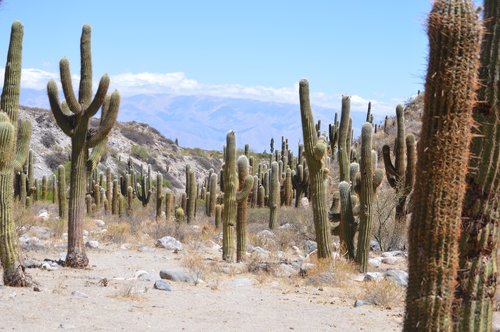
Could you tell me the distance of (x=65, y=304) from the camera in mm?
9859

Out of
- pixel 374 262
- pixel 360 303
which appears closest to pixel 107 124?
pixel 360 303

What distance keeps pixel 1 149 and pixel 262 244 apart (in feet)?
33.2

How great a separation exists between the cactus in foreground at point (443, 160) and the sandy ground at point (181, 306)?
13.0ft

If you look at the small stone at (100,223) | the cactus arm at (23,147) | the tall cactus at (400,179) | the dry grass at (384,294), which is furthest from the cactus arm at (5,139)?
the small stone at (100,223)

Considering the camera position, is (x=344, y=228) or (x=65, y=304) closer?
(x=65, y=304)

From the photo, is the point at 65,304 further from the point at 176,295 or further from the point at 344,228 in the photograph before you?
the point at 344,228

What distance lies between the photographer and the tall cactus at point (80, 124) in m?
13.5

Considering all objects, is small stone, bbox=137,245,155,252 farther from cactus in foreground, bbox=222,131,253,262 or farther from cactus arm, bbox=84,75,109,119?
cactus arm, bbox=84,75,109,119

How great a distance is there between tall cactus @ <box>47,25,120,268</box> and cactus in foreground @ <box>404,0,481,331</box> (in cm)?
861

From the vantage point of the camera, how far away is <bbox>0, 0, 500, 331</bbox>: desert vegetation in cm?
579

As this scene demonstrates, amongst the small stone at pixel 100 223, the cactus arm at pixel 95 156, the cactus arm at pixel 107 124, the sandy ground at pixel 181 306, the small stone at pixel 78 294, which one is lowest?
the small stone at pixel 100 223

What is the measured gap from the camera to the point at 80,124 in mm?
13570

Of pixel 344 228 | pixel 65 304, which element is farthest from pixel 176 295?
pixel 344 228

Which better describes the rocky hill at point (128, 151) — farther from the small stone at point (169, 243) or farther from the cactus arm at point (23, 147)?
the cactus arm at point (23, 147)
